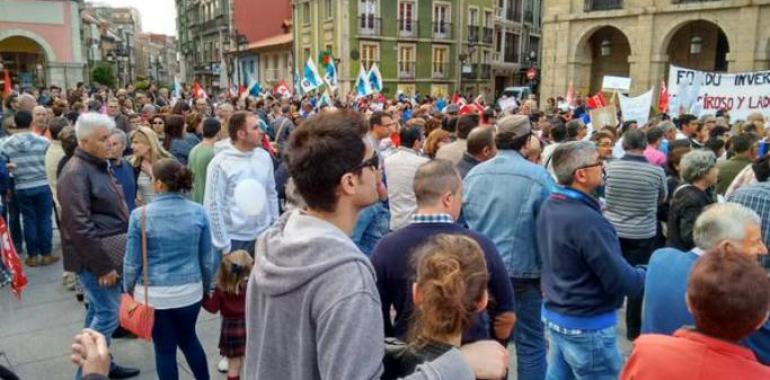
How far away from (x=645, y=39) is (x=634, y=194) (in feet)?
67.4

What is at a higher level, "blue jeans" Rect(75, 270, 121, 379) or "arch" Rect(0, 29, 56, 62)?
"arch" Rect(0, 29, 56, 62)

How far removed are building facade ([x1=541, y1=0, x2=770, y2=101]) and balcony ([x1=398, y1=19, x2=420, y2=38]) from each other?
16104 mm

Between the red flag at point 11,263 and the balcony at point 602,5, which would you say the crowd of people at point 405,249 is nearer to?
the red flag at point 11,263

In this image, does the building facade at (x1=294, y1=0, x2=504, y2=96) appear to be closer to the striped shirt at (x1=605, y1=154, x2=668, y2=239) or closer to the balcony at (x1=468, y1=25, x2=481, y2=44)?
the balcony at (x1=468, y1=25, x2=481, y2=44)

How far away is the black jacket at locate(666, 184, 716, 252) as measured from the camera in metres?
4.26

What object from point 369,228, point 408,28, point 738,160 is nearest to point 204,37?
point 408,28

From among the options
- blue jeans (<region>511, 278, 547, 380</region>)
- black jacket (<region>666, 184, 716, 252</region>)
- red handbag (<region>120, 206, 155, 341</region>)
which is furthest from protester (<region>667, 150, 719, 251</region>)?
red handbag (<region>120, 206, 155, 341</region>)

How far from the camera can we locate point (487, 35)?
1800 inches

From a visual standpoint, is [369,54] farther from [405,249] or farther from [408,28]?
[405,249]

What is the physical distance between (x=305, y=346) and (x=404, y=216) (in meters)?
3.70

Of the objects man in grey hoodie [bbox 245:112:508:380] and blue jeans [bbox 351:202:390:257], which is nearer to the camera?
man in grey hoodie [bbox 245:112:508:380]

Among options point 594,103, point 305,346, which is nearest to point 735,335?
point 305,346

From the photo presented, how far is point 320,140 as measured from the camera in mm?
1623

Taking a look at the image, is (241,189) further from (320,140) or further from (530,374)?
(320,140)
